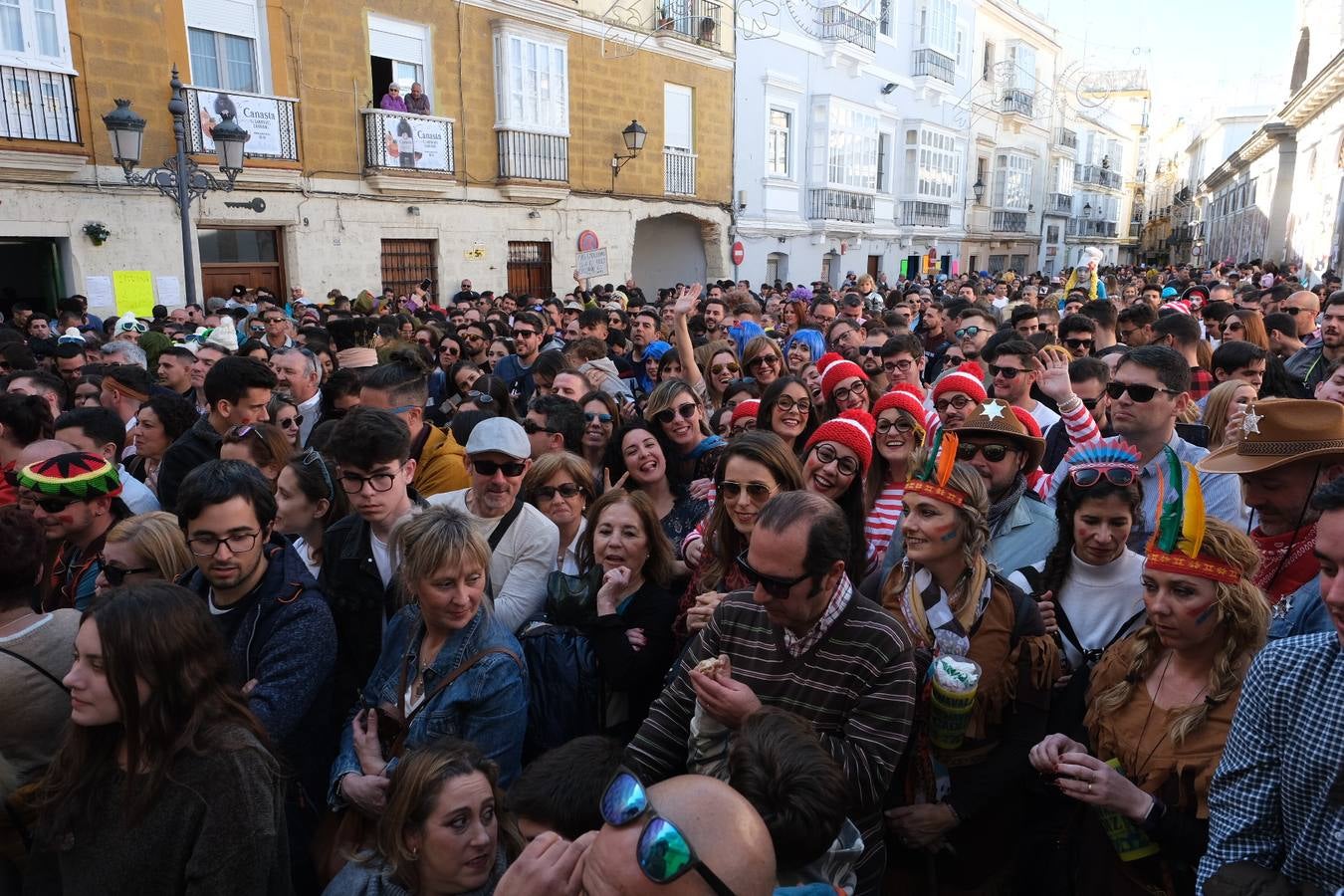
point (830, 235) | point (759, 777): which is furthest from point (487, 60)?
point (759, 777)

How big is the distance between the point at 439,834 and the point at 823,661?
3.42 feet

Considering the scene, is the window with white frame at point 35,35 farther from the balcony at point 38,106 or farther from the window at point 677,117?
the window at point 677,117

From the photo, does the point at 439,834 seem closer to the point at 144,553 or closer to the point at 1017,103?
the point at 144,553

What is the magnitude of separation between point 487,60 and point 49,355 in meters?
11.1

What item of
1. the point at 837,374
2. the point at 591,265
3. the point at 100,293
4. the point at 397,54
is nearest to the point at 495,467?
the point at 837,374

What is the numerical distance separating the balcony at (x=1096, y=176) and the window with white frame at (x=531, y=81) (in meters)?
37.9

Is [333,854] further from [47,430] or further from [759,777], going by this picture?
[47,430]

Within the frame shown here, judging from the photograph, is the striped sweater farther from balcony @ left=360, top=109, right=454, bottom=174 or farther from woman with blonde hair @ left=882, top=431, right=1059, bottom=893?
balcony @ left=360, top=109, right=454, bottom=174

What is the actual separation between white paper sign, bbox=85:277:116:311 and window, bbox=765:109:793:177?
16.0m

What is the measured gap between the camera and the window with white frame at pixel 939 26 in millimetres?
27922

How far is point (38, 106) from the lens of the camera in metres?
11.2

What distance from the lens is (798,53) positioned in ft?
76.9

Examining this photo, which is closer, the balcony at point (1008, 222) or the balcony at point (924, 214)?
the balcony at point (924, 214)

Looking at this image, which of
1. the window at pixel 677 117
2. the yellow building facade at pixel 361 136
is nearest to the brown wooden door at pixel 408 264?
the yellow building facade at pixel 361 136
